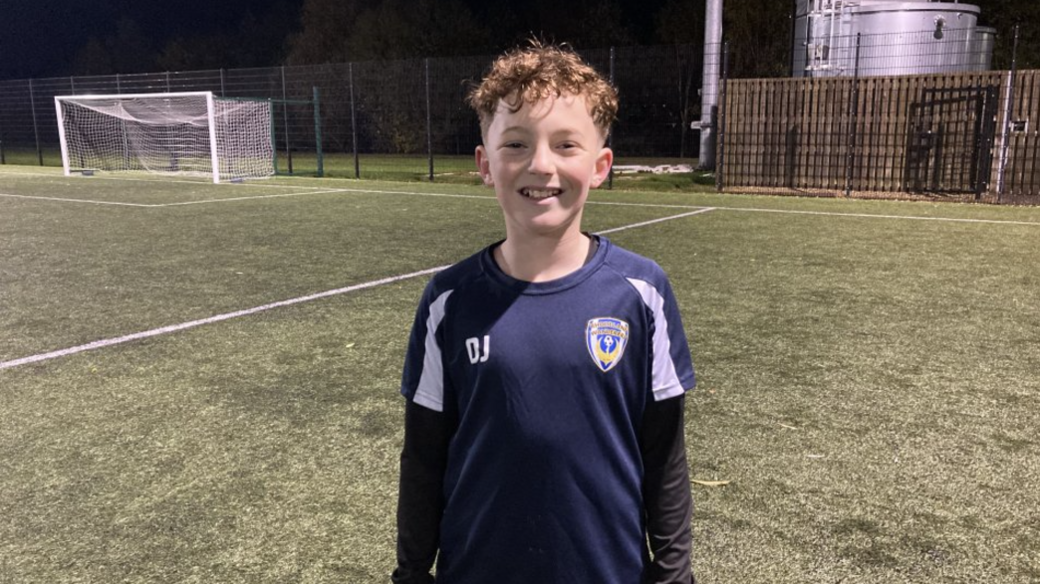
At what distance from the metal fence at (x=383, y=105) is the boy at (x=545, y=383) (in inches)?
864

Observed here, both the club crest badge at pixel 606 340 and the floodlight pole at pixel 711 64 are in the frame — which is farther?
the floodlight pole at pixel 711 64

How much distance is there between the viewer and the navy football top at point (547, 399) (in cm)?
156

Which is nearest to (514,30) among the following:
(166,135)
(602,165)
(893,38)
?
(166,135)

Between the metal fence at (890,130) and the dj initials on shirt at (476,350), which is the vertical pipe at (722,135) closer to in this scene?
the metal fence at (890,130)

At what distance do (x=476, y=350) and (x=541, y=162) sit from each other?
389 mm

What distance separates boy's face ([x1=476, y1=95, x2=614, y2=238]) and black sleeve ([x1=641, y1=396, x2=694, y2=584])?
439 mm

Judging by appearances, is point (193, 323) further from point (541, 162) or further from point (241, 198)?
point (241, 198)

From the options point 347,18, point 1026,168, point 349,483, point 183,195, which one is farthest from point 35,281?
point 347,18

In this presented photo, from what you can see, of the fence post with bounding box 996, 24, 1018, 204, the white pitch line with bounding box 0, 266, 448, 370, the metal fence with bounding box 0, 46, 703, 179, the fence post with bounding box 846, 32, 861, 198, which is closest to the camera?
the white pitch line with bounding box 0, 266, 448, 370

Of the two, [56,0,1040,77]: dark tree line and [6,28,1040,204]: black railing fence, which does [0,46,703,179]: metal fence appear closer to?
[56,0,1040,77]: dark tree line

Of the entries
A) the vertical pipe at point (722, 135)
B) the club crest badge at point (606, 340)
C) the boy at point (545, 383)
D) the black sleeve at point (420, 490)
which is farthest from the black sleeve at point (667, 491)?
the vertical pipe at point (722, 135)

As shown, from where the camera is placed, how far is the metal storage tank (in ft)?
49.8

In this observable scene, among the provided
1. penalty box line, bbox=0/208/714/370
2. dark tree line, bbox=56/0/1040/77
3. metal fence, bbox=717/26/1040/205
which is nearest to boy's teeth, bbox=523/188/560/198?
penalty box line, bbox=0/208/714/370

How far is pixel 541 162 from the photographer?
1.55m
